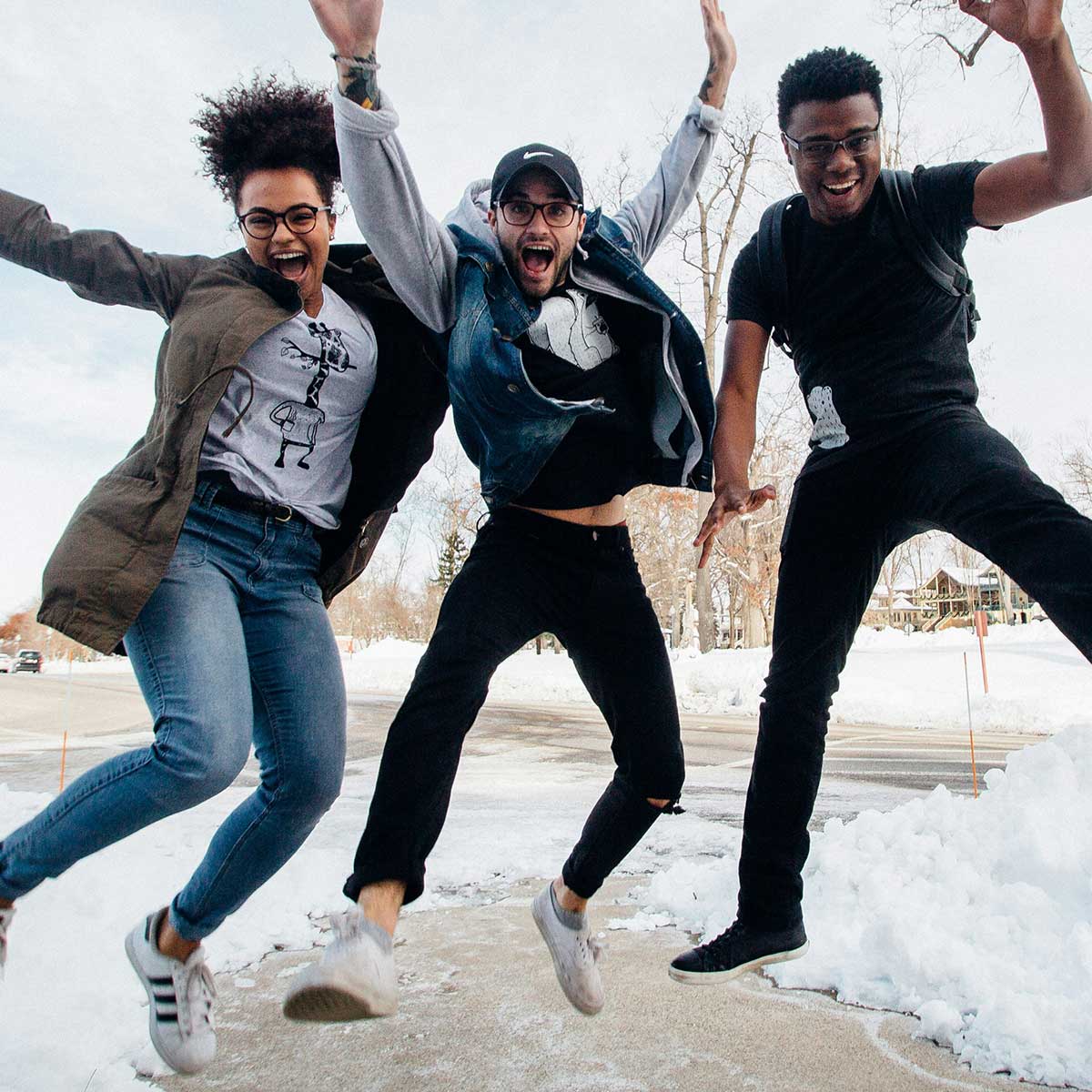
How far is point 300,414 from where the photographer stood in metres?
2.69

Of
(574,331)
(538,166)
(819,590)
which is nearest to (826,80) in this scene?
(538,166)

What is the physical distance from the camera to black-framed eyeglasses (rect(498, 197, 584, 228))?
2562 millimetres

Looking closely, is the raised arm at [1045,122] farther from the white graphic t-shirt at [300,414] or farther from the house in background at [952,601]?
the house in background at [952,601]

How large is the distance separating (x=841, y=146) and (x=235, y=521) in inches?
79.4

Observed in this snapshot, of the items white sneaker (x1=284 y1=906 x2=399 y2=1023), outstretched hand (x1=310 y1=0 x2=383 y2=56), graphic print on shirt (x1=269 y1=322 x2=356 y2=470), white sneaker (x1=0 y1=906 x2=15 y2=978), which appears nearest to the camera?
white sneaker (x1=284 y1=906 x2=399 y2=1023)

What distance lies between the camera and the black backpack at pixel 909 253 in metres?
2.61

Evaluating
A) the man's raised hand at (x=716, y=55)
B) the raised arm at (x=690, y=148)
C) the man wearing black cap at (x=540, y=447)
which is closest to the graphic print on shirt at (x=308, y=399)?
the man wearing black cap at (x=540, y=447)

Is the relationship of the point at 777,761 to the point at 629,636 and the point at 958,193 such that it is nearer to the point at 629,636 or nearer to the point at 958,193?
the point at 629,636

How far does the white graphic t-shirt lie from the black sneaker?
1.67m

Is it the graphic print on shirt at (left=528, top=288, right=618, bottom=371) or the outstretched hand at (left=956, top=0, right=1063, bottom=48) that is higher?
the outstretched hand at (left=956, top=0, right=1063, bottom=48)

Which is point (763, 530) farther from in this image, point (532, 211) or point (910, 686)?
point (532, 211)

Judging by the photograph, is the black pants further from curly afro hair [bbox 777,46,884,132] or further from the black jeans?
curly afro hair [bbox 777,46,884,132]

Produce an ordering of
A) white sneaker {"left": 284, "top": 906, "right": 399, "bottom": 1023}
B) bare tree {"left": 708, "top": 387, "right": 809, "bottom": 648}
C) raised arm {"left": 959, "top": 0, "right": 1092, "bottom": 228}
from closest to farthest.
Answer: white sneaker {"left": 284, "top": 906, "right": 399, "bottom": 1023}
raised arm {"left": 959, "top": 0, "right": 1092, "bottom": 228}
bare tree {"left": 708, "top": 387, "right": 809, "bottom": 648}

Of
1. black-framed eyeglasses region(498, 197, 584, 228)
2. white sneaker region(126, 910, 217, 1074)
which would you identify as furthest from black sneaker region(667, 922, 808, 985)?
black-framed eyeglasses region(498, 197, 584, 228)
